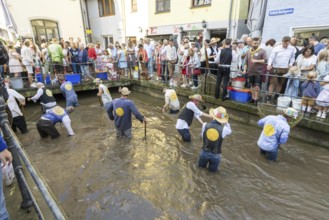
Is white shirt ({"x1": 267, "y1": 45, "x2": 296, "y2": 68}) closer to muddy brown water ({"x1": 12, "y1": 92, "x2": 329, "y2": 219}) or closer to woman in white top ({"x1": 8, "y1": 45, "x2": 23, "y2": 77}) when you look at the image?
muddy brown water ({"x1": 12, "y1": 92, "x2": 329, "y2": 219})

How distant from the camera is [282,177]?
4.91 metres

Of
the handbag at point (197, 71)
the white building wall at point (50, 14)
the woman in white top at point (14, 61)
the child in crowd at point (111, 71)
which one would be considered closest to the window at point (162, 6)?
the child in crowd at point (111, 71)

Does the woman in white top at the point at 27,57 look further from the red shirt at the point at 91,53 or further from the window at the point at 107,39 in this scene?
the window at the point at 107,39

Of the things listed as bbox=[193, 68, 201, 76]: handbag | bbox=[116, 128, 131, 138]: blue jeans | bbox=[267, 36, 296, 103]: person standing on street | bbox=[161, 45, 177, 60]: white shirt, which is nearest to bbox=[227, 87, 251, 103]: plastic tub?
bbox=[267, 36, 296, 103]: person standing on street

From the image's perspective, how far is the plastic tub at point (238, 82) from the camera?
788cm

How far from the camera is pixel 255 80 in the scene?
7699 millimetres

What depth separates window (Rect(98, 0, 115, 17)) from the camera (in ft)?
69.2

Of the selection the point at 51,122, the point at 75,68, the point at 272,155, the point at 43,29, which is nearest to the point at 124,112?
the point at 51,122

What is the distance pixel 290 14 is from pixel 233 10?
12.2 ft

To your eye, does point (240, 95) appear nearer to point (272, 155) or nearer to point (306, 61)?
point (306, 61)

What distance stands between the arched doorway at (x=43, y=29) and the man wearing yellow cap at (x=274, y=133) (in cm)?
1807

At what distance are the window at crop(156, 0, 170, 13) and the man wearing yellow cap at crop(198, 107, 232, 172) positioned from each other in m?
14.0

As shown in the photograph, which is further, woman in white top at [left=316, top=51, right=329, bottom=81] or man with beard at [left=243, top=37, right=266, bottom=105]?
Result: man with beard at [left=243, top=37, right=266, bottom=105]

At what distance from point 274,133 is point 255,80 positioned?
2991mm
